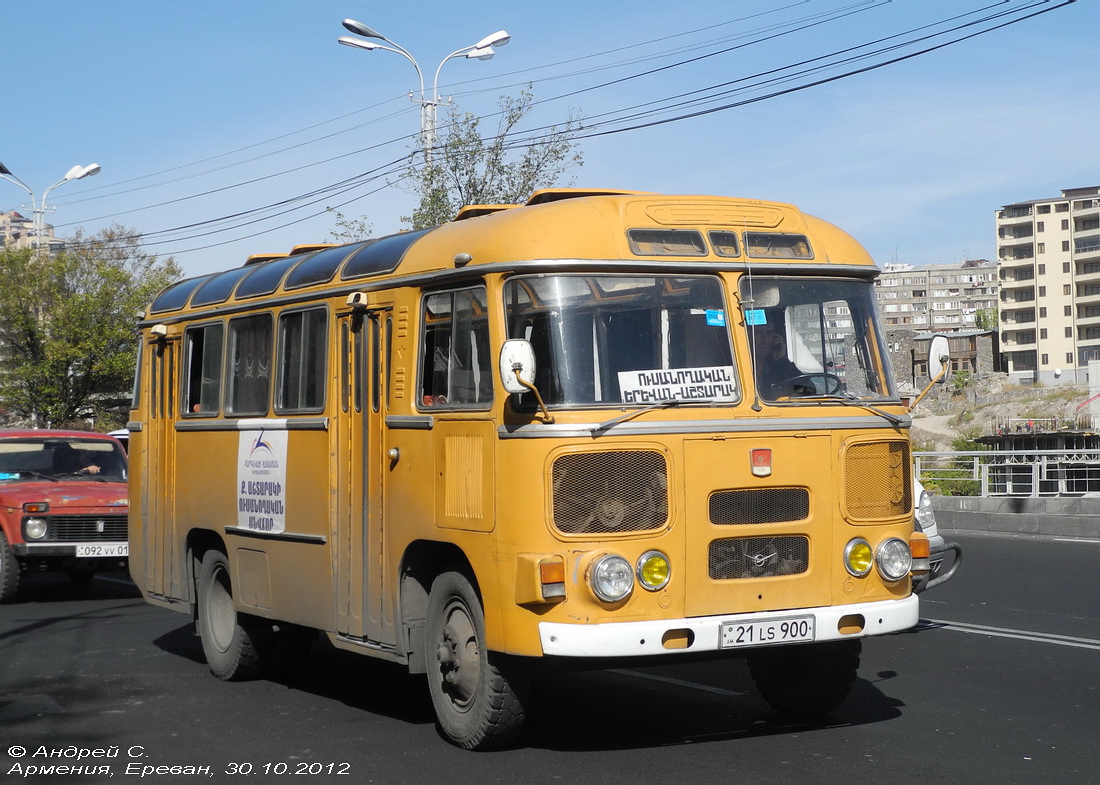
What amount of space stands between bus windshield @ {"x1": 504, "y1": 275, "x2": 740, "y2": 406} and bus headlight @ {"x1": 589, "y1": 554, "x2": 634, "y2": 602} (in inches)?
30.1

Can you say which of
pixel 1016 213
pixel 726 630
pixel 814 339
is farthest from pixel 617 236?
pixel 1016 213

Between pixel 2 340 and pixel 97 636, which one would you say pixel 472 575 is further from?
pixel 2 340

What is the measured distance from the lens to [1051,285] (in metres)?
136

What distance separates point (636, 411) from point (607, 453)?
0.85 ft

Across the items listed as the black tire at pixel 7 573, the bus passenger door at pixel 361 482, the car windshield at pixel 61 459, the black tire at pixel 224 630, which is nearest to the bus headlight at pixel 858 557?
the bus passenger door at pixel 361 482

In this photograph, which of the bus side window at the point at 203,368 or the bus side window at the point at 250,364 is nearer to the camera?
the bus side window at the point at 250,364

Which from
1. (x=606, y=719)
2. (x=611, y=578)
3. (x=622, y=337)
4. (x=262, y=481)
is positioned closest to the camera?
(x=611, y=578)

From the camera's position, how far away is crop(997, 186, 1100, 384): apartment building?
432 feet

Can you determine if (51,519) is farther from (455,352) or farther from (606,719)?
(455,352)

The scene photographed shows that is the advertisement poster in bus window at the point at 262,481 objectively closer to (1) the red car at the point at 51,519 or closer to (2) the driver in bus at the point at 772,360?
(2) the driver in bus at the point at 772,360

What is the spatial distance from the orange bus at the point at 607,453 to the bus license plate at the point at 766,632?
1cm

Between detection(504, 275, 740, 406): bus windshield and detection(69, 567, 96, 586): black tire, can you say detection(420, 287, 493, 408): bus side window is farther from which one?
detection(69, 567, 96, 586): black tire

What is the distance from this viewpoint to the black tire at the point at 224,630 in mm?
9578

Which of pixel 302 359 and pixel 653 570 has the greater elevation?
pixel 302 359
